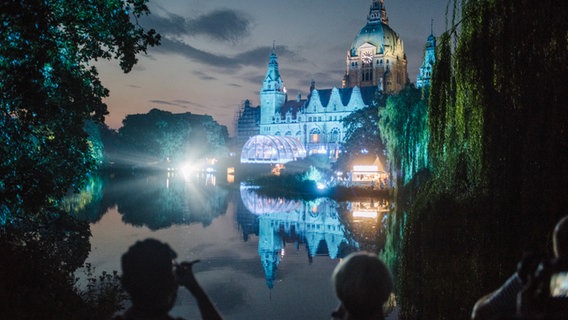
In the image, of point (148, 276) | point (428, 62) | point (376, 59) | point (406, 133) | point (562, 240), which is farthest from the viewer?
point (376, 59)

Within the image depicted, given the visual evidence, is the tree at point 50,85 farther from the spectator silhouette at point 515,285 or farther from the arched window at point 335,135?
the arched window at point 335,135

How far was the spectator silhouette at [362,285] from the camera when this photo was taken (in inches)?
101

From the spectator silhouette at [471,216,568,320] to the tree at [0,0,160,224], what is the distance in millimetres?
7965

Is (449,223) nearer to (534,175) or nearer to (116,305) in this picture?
(534,175)

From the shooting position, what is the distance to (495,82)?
23.4ft

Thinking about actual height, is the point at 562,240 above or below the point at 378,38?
below

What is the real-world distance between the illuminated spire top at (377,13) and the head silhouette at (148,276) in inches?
4853

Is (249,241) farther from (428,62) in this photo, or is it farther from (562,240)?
(428,62)

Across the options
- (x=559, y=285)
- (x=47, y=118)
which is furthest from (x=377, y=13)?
(x=559, y=285)

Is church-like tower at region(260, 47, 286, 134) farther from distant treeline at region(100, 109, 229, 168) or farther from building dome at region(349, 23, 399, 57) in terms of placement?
building dome at region(349, 23, 399, 57)

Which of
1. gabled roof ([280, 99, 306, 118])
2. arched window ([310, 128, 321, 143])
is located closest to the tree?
arched window ([310, 128, 321, 143])

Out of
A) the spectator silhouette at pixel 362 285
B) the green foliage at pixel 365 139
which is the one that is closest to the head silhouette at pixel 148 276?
the spectator silhouette at pixel 362 285

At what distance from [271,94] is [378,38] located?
29.0 metres

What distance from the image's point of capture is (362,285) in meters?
2.56
